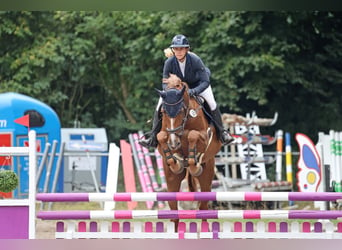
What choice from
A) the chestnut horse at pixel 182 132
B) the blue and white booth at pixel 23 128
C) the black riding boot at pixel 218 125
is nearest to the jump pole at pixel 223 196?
the chestnut horse at pixel 182 132

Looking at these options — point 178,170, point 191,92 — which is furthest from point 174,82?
point 178,170

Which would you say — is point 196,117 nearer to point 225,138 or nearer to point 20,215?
point 225,138

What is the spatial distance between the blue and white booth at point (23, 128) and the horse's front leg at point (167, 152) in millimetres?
5696

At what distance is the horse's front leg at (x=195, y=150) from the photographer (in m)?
6.09

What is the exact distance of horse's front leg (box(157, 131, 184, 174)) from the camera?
6.04 m

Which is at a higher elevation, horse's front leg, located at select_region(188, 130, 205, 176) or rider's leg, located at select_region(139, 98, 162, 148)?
rider's leg, located at select_region(139, 98, 162, 148)

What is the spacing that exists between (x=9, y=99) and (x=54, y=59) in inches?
182

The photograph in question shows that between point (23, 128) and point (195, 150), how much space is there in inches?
267

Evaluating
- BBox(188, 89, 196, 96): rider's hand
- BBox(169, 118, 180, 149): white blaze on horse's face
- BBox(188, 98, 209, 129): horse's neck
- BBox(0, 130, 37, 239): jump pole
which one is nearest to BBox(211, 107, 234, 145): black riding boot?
BBox(188, 98, 209, 129): horse's neck

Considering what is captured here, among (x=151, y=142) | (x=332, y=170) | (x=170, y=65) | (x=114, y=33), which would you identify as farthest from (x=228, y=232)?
(x=114, y=33)

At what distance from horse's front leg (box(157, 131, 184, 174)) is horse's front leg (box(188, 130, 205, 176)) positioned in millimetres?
93

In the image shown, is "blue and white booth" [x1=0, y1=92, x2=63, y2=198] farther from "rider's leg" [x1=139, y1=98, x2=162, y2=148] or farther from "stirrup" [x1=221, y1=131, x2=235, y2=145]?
"rider's leg" [x1=139, y1=98, x2=162, y2=148]

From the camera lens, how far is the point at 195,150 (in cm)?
612
